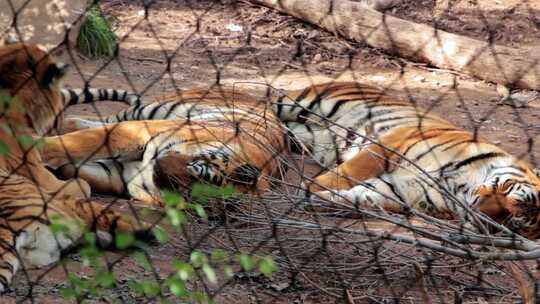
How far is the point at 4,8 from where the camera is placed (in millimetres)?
5344

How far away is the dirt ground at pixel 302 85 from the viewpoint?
3.06m

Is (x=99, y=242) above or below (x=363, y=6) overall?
below

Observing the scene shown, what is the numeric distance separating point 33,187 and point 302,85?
9.13 feet

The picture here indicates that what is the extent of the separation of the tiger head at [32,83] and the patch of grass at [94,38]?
2.25 metres

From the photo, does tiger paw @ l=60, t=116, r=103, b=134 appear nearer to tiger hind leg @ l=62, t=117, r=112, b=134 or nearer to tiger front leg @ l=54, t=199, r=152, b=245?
tiger hind leg @ l=62, t=117, r=112, b=134

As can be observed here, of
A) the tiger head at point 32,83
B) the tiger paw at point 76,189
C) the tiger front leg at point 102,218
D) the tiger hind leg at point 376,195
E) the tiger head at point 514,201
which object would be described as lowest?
the tiger paw at point 76,189

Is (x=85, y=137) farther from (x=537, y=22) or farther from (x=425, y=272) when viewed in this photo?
(x=537, y=22)

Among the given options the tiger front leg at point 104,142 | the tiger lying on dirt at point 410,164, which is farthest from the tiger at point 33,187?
the tiger lying on dirt at point 410,164

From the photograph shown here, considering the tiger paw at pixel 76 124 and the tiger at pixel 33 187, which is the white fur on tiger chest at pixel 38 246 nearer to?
the tiger at pixel 33 187

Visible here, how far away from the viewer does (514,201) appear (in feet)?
13.6

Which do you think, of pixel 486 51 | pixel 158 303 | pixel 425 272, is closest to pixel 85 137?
pixel 158 303

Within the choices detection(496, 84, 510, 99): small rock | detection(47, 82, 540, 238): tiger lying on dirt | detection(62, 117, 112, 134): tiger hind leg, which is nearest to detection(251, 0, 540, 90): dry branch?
detection(496, 84, 510, 99): small rock

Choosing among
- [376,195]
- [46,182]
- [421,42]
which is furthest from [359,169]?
[421,42]

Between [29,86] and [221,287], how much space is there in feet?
3.87
